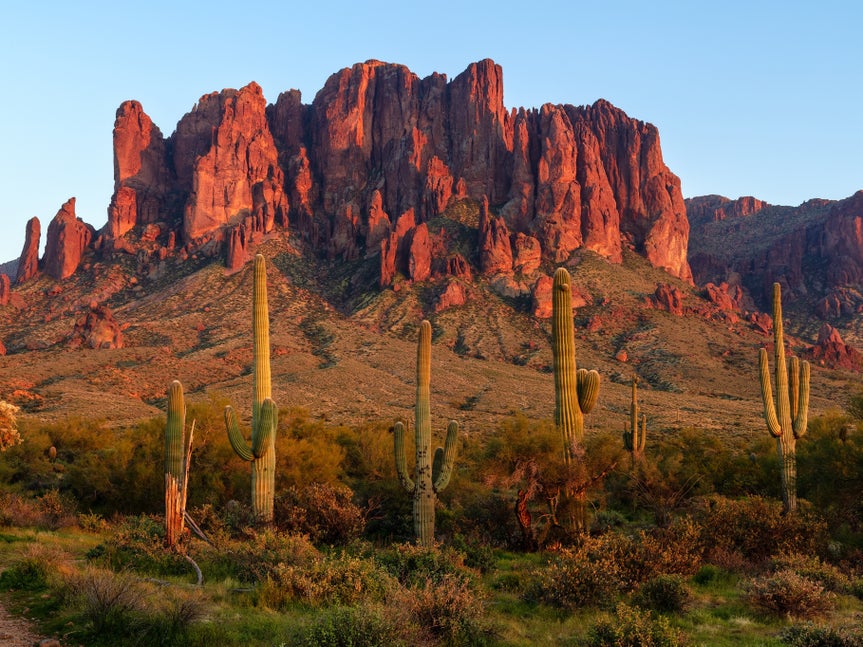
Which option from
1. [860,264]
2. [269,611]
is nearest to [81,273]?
[269,611]

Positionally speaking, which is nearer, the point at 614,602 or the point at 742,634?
the point at 742,634

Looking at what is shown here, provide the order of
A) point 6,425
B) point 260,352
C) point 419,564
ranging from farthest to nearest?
point 6,425, point 260,352, point 419,564

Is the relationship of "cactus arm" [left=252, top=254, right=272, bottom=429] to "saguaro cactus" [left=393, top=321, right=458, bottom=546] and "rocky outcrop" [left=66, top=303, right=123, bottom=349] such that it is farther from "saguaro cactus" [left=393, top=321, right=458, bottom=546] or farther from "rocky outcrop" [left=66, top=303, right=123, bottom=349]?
"rocky outcrop" [left=66, top=303, right=123, bottom=349]

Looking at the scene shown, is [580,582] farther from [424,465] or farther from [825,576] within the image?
[424,465]

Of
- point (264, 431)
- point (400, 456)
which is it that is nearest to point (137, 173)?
point (264, 431)

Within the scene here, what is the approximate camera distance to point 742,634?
9031 mm

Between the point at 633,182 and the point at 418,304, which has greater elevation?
the point at 633,182

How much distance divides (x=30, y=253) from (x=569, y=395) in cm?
11368

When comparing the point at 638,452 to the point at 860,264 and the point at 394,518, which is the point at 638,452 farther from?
the point at 860,264

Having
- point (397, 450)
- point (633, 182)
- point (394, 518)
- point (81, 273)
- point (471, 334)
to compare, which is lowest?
point (394, 518)

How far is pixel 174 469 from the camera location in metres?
13.7

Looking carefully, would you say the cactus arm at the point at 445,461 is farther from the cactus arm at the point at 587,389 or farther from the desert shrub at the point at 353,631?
the desert shrub at the point at 353,631

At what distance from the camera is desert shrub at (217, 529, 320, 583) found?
11.1 metres

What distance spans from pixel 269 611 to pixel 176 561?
3.87 m
